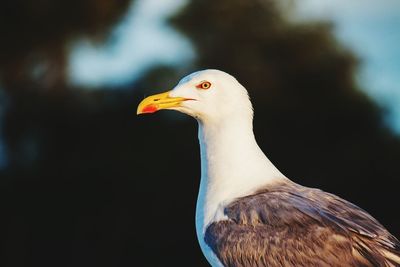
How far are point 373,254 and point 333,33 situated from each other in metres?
6.58

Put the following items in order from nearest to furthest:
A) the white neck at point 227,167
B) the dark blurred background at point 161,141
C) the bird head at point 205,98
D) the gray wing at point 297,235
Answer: the gray wing at point 297,235
the white neck at point 227,167
the bird head at point 205,98
the dark blurred background at point 161,141

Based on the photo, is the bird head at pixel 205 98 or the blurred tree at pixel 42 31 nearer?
the bird head at pixel 205 98

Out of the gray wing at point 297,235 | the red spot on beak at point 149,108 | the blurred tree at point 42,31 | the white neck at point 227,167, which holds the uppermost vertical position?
the blurred tree at point 42,31

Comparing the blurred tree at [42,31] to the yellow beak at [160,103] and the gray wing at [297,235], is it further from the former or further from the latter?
the gray wing at [297,235]

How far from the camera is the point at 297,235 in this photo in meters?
2.86

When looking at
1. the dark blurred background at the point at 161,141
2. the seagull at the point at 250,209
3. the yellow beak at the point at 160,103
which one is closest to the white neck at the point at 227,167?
the seagull at the point at 250,209

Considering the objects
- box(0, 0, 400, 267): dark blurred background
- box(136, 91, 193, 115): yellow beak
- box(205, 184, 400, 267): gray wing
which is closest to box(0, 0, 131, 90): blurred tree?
box(0, 0, 400, 267): dark blurred background

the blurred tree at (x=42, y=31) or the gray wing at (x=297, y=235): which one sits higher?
the blurred tree at (x=42, y=31)

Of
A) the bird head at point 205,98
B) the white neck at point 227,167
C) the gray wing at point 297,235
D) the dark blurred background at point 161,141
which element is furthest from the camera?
the dark blurred background at point 161,141

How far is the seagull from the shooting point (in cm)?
281

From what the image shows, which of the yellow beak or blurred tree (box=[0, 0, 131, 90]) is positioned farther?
blurred tree (box=[0, 0, 131, 90])

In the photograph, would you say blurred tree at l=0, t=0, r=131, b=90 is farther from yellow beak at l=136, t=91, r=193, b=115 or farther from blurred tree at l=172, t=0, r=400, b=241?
yellow beak at l=136, t=91, r=193, b=115

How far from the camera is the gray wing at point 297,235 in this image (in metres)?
2.78

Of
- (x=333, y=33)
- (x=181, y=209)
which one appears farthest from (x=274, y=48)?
(x=181, y=209)
